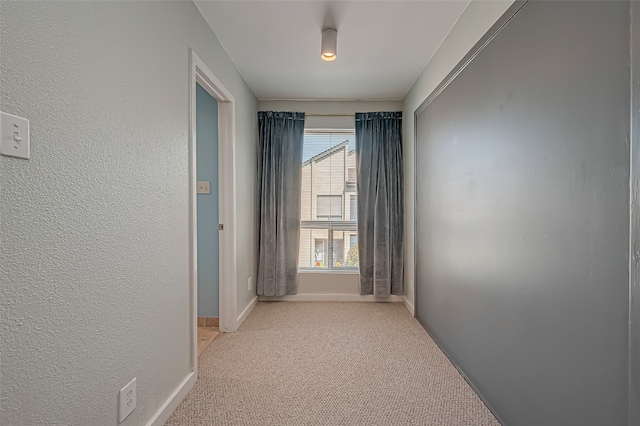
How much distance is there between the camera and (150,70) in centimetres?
150

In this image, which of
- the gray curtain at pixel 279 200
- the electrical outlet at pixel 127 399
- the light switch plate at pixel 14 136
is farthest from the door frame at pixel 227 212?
the light switch plate at pixel 14 136

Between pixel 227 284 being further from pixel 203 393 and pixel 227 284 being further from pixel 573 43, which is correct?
pixel 573 43

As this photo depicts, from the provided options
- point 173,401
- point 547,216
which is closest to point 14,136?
point 173,401

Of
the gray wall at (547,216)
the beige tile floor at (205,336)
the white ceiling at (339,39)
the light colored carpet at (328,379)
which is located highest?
the white ceiling at (339,39)

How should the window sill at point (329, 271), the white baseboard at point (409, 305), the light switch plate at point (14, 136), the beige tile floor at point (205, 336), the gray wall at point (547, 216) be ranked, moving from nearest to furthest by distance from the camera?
the light switch plate at point (14, 136) → the gray wall at point (547, 216) → the beige tile floor at point (205, 336) → the white baseboard at point (409, 305) → the window sill at point (329, 271)

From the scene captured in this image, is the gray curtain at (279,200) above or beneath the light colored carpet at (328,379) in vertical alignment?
above

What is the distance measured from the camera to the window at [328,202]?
3930 millimetres

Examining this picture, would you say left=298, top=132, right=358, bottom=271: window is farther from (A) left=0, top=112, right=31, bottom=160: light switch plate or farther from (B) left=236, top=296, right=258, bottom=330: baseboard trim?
(A) left=0, top=112, right=31, bottom=160: light switch plate

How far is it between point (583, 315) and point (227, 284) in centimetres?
249

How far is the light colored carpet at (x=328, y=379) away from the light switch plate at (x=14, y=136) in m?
1.46

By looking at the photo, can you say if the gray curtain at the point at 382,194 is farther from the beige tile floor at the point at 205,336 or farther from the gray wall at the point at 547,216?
the beige tile floor at the point at 205,336

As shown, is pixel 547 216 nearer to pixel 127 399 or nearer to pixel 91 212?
pixel 91 212

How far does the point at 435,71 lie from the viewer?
105 inches

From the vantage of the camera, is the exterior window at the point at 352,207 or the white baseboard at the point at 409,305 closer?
the white baseboard at the point at 409,305
